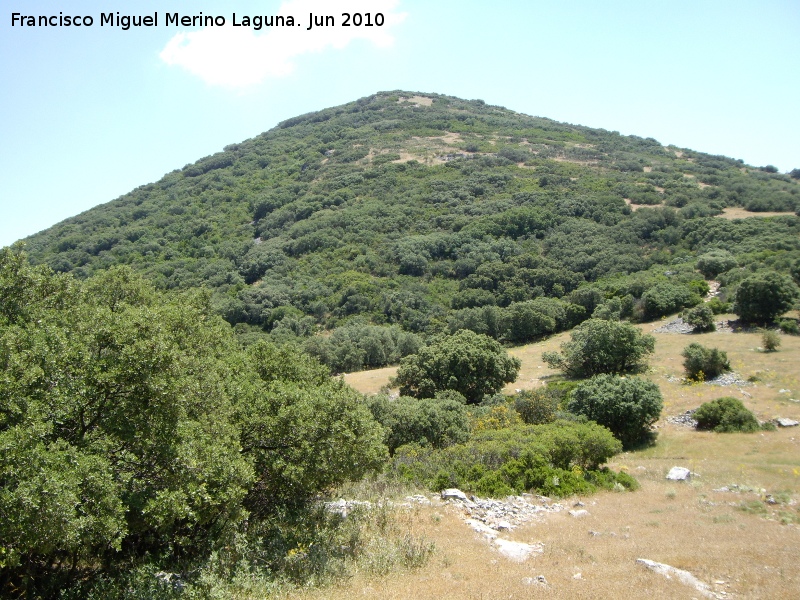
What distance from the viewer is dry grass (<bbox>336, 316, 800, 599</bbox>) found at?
8.85 metres

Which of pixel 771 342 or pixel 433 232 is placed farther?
pixel 433 232

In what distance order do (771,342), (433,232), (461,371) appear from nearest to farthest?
(461,371) → (771,342) → (433,232)

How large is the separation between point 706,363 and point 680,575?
26053 mm

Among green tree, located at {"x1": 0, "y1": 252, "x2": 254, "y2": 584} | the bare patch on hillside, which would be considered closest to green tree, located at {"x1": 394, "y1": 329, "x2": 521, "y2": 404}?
green tree, located at {"x1": 0, "y1": 252, "x2": 254, "y2": 584}

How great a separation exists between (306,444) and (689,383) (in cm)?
2891

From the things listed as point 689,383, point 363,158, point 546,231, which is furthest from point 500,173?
point 689,383

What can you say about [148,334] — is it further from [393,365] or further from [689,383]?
[393,365]

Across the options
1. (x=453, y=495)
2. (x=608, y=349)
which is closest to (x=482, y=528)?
(x=453, y=495)

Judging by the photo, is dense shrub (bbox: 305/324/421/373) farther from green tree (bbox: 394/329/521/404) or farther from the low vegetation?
green tree (bbox: 394/329/521/404)

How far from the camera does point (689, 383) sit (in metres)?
31.3

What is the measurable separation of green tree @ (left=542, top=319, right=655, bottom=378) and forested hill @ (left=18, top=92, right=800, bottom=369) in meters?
15.8

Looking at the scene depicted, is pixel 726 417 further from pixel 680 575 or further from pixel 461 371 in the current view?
pixel 680 575

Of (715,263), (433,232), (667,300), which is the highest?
(433,232)

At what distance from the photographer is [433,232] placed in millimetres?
77938
